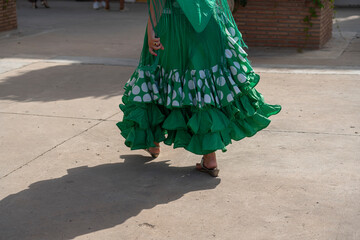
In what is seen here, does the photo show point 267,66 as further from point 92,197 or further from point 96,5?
point 96,5

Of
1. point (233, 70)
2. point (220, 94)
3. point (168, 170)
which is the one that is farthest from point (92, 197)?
point (233, 70)

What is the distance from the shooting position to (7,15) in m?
13.0

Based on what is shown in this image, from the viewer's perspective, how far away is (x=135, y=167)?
15.7ft

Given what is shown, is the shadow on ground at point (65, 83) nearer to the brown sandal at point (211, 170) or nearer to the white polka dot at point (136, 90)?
the white polka dot at point (136, 90)

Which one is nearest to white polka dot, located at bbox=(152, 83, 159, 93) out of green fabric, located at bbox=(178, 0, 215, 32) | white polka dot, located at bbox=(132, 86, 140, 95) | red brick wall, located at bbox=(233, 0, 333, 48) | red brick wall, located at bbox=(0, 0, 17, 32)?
white polka dot, located at bbox=(132, 86, 140, 95)

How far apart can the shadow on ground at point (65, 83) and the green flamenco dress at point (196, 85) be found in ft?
8.71

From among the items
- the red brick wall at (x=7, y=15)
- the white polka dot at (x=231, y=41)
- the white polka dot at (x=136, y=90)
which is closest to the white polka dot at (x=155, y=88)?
the white polka dot at (x=136, y=90)

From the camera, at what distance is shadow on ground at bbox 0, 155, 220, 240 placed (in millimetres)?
3717

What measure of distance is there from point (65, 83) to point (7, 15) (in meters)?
5.98

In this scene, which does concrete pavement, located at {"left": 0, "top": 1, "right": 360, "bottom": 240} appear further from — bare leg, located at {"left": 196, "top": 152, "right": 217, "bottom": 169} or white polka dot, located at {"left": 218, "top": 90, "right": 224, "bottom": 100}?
white polka dot, located at {"left": 218, "top": 90, "right": 224, "bottom": 100}

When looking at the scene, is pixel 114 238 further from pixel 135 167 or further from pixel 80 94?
pixel 80 94

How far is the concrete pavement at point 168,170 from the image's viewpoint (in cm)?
370

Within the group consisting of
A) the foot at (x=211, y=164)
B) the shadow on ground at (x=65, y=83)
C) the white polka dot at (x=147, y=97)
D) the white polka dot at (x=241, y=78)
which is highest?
the white polka dot at (x=241, y=78)

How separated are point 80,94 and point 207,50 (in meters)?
3.17
